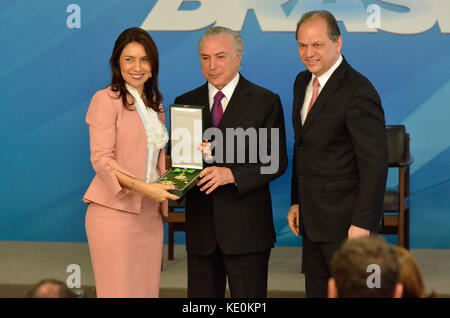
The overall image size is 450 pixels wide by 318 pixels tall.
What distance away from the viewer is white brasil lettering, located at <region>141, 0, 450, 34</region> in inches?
229

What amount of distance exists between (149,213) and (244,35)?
3213mm

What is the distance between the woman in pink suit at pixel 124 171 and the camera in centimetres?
296

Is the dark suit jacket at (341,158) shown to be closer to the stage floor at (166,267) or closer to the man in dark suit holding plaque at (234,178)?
the man in dark suit holding plaque at (234,178)

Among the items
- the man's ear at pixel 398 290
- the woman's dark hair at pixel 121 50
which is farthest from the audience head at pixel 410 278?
the woman's dark hair at pixel 121 50

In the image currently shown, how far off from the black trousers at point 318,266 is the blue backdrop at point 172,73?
2.90 meters

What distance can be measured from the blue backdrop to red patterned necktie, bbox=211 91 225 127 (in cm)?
280

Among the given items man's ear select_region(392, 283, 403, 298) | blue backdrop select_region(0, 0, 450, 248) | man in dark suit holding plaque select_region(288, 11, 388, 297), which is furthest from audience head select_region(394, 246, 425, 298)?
blue backdrop select_region(0, 0, 450, 248)

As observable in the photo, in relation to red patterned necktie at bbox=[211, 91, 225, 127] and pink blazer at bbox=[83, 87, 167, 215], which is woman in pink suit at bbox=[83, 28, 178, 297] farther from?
red patterned necktie at bbox=[211, 91, 225, 127]

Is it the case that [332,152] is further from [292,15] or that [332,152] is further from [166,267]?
[292,15]

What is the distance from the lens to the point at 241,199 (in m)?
3.19

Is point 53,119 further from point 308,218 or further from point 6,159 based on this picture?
point 308,218
